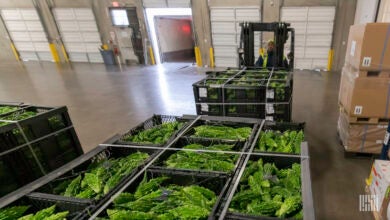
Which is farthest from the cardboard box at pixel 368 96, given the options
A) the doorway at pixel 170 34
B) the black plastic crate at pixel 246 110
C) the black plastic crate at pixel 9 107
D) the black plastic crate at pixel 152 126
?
the doorway at pixel 170 34

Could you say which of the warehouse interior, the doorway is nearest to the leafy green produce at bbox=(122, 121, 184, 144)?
the warehouse interior

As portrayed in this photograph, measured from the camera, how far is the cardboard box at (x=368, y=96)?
3162 millimetres

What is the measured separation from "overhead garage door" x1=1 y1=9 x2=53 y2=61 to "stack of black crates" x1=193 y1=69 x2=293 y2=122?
47.3 feet

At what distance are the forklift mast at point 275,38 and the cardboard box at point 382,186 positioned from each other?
2.93m

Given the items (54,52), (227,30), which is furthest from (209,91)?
(54,52)

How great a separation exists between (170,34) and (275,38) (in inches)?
397

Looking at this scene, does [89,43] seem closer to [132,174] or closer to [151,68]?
[151,68]

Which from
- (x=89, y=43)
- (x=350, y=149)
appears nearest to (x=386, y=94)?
(x=350, y=149)

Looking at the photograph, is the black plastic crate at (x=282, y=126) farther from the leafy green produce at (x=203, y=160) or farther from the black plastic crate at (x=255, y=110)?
the black plastic crate at (x=255, y=110)

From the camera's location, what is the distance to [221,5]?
9938mm

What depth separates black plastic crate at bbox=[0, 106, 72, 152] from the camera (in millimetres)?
2748

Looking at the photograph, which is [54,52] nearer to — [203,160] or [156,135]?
[156,135]

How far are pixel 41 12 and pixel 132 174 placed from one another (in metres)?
15.5

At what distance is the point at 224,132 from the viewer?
7.98 ft
